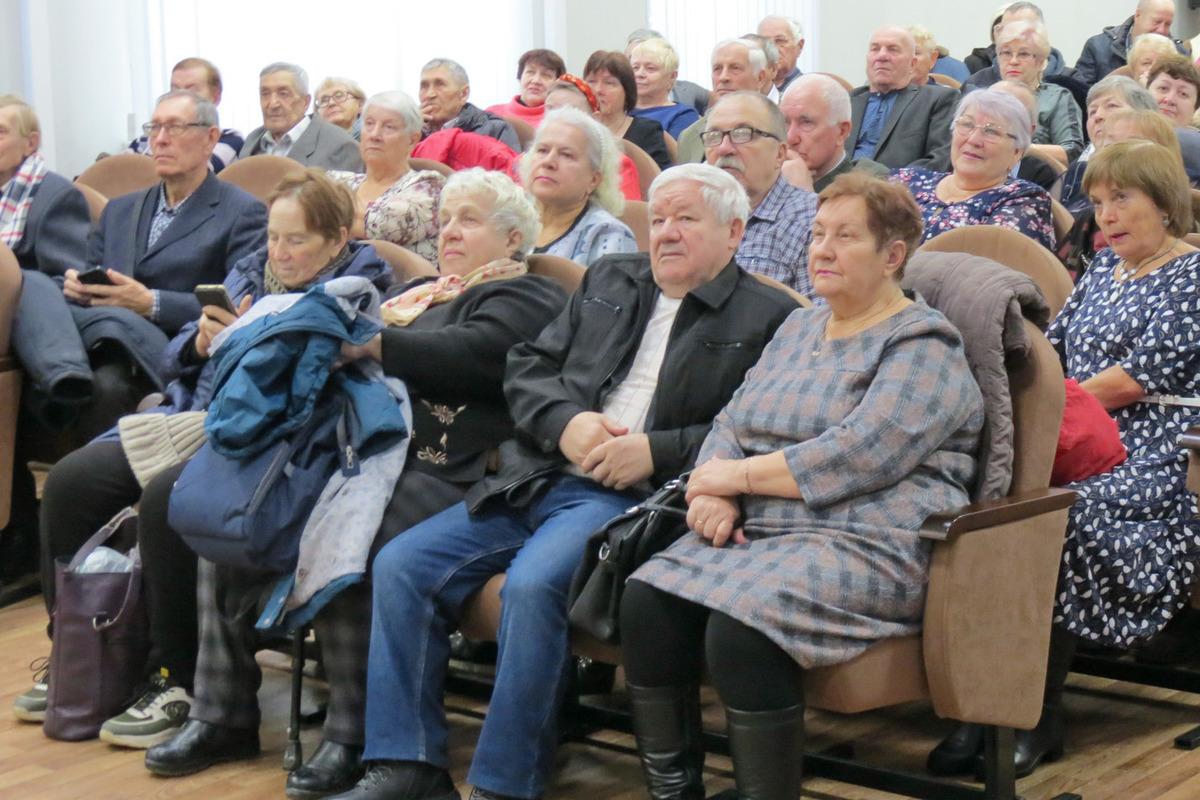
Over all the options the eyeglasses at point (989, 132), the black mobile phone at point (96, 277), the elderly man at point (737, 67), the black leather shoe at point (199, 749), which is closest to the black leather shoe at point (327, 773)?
the black leather shoe at point (199, 749)

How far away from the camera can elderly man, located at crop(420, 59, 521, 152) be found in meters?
5.89

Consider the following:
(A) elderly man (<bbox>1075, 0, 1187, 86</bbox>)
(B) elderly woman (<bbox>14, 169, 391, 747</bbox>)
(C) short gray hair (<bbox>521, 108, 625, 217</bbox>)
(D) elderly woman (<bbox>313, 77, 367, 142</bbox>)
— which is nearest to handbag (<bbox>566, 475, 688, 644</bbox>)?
(B) elderly woman (<bbox>14, 169, 391, 747</bbox>)

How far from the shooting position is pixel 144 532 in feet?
10.0

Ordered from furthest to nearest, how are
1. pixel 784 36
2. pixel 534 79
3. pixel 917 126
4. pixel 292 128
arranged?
pixel 784 36 < pixel 534 79 < pixel 292 128 < pixel 917 126

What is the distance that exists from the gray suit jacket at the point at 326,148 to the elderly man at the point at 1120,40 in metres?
3.53

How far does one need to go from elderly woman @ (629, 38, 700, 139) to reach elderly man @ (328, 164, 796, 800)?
3.61 meters

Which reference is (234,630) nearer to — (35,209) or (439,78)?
(35,209)

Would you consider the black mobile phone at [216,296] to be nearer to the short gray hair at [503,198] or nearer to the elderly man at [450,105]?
the short gray hair at [503,198]

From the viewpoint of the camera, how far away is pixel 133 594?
3086 millimetres

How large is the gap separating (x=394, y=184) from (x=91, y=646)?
1753 mm

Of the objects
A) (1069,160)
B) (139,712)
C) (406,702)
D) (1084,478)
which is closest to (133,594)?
(139,712)

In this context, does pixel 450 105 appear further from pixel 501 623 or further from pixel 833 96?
pixel 501 623

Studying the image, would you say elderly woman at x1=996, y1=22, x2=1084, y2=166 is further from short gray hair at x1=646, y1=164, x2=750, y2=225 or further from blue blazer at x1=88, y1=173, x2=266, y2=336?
short gray hair at x1=646, y1=164, x2=750, y2=225

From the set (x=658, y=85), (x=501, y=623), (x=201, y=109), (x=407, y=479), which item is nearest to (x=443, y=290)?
(x=407, y=479)
